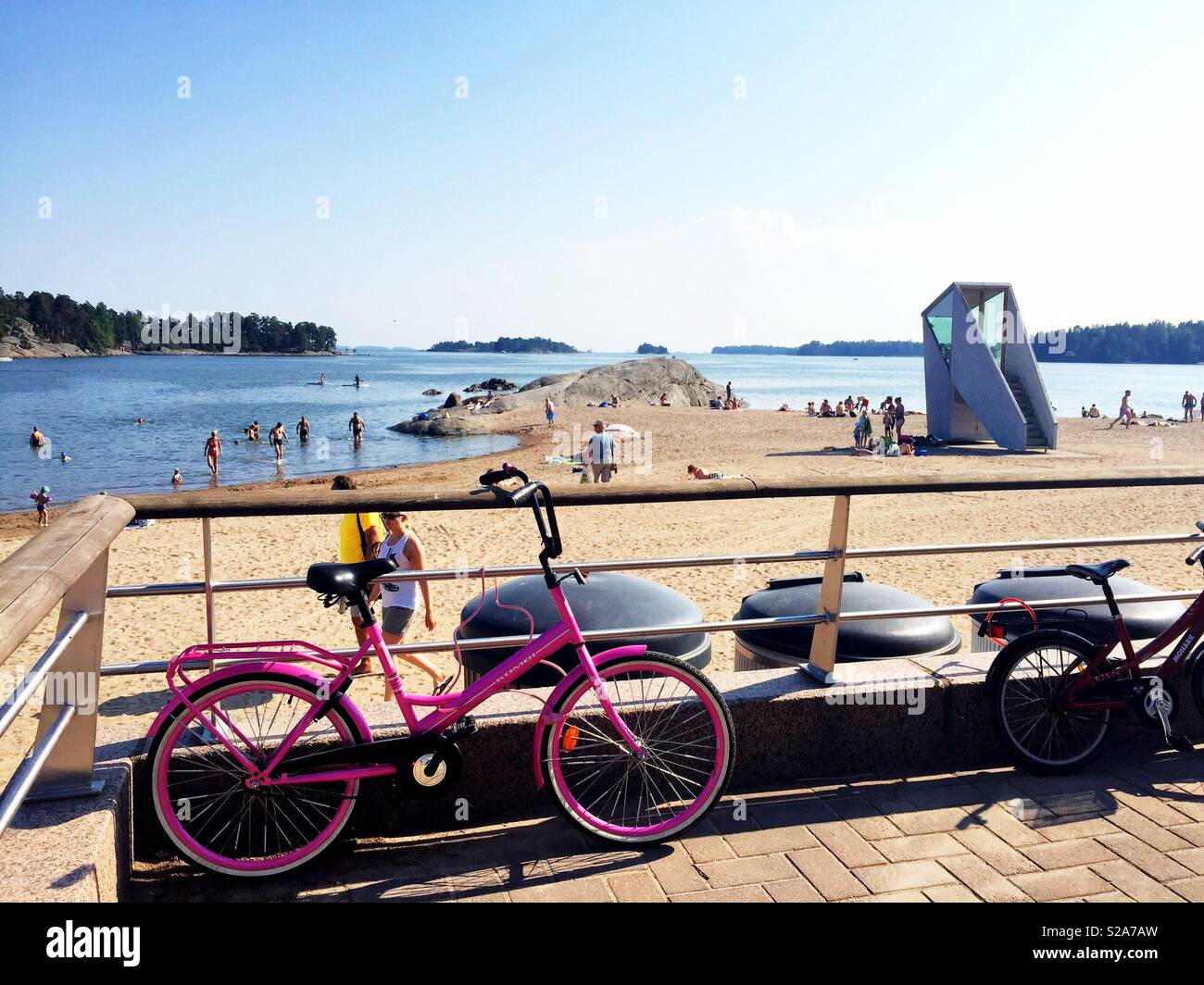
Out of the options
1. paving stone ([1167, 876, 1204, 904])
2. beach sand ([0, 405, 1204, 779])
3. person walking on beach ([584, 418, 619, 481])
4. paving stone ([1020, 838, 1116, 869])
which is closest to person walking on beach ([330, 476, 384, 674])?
beach sand ([0, 405, 1204, 779])

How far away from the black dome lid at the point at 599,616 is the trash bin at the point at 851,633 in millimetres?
418

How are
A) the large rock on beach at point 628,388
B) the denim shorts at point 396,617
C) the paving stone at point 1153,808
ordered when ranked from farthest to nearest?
the large rock on beach at point 628,388 < the denim shorts at point 396,617 < the paving stone at point 1153,808

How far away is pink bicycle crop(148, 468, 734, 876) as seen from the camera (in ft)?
10.6

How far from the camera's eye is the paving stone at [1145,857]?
334cm

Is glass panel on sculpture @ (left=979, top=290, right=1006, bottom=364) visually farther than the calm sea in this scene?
No

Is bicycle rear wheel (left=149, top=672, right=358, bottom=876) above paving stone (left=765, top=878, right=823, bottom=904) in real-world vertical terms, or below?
above

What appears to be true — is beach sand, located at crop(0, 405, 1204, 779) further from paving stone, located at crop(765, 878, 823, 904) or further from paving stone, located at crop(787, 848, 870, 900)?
paving stone, located at crop(765, 878, 823, 904)

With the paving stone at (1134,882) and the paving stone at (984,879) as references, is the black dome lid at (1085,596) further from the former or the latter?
the paving stone at (984,879)

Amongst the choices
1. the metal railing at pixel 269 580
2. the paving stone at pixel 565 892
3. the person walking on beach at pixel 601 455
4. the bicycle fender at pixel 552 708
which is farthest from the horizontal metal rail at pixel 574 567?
the person walking on beach at pixel 601 455

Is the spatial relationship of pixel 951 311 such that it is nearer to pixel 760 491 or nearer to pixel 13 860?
pixel 760 491

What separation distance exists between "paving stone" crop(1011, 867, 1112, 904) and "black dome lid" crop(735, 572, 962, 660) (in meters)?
1.77
